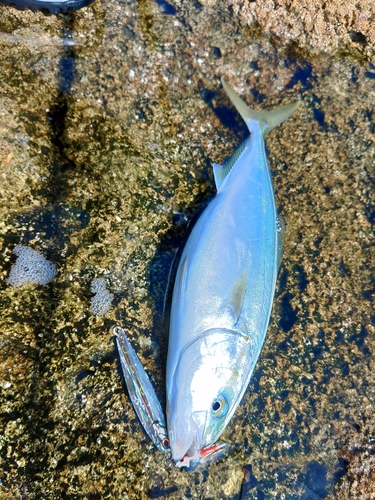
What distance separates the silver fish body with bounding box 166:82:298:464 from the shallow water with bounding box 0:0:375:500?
8.6 inches

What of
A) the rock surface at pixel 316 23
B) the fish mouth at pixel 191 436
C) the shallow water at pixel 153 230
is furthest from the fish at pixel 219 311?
the rock surface at pixel 316 23

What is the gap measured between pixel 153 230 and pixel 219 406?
1.00 m

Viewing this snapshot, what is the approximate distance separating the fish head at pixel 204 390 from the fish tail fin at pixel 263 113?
134cm

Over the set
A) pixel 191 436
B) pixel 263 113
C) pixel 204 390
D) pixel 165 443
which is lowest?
pixel 165 443

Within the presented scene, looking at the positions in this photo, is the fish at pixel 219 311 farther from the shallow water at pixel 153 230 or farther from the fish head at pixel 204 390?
the shallow water at pixel 153 230

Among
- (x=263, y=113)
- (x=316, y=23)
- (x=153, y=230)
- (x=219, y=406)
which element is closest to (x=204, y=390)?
(x=219, y=406)

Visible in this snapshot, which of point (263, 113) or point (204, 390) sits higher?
point (263, 113)

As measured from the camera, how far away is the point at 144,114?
7.68ft

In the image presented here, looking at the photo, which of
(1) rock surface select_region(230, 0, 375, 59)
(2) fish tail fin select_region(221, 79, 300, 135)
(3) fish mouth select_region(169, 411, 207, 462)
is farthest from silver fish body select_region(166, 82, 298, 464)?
(1) rock surface select_region(230, 0, 375, 59)

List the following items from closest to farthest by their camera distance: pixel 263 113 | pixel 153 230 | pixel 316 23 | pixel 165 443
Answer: pixel 165 443 → pixel 153 230 → pixel 263 113 → pixel 316 23

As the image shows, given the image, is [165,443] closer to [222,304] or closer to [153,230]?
[222,304]

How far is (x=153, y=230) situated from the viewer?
6.91 feet

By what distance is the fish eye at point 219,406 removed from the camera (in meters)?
1.58

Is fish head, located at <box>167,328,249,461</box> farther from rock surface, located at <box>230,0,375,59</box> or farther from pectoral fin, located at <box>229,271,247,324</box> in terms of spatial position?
rock surface, located at <box>230,0,375,59</box>
